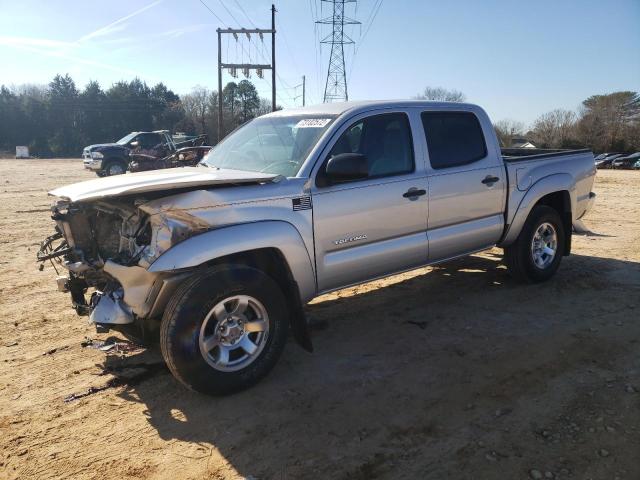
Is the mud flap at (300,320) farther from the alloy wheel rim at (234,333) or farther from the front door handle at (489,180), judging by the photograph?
the front door handle at (489,180)

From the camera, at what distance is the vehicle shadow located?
9.18ft

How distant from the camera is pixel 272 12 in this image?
30297 millimetres

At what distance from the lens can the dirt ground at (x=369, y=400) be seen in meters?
2.68

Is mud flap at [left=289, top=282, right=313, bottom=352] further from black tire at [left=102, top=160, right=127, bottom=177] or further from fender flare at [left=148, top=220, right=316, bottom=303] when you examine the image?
black tire at [left=102, top=160, right=127, bottom=177]

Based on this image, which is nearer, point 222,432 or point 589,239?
point 222,432

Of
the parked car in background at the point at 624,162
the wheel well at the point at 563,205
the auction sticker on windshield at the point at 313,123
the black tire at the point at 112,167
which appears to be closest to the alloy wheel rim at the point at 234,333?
the auction sticker on windshield at the point at 313,123

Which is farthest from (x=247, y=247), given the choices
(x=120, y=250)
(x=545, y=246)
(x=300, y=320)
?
(x=545, y=246)

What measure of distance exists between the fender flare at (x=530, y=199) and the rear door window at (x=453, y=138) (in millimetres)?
754

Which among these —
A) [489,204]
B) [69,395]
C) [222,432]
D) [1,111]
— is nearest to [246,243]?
[222,432]

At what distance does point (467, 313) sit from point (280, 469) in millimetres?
2828

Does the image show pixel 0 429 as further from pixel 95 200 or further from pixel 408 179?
pixel 408 179

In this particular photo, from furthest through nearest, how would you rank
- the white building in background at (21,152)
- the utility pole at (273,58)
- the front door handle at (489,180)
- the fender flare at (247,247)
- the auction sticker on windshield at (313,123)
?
the white building in background at (21,152), the utility pole at (273,58), the front door handle at (489,180), the auction sticker on windshield at (313,123), the fender flare at (247,247)

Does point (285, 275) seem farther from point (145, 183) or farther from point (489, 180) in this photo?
point (489, 180)

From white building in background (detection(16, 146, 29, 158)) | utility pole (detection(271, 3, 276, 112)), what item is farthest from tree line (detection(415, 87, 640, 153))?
white building in background (detection(16, 146, 29, 158))
